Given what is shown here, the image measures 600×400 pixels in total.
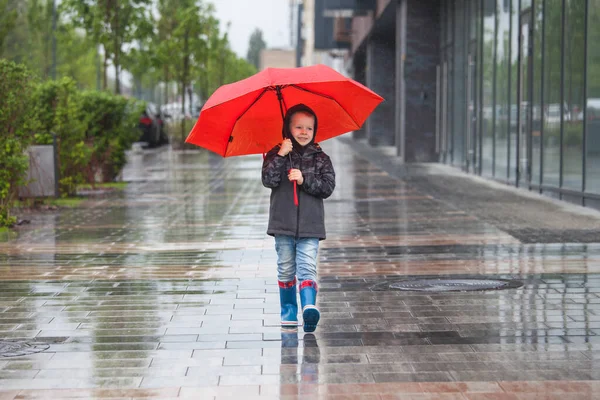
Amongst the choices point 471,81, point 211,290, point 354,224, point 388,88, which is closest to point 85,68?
point 388,88

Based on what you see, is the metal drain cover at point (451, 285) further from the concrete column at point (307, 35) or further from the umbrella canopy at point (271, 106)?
the concrete column at point (307, 35)

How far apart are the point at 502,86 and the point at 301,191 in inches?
588

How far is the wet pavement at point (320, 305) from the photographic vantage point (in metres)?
5.51

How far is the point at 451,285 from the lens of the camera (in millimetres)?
8484

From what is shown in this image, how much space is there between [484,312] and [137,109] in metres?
15.6

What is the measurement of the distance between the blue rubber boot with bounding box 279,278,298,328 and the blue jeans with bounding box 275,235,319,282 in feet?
0.15

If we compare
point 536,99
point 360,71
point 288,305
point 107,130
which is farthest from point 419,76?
point 360,71

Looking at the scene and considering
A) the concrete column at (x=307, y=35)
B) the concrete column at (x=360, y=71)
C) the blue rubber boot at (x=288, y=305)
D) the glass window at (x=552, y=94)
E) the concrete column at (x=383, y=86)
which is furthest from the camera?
the concrete column at (x=307, y=35)

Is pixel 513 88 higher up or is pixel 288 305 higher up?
pixel 513 88

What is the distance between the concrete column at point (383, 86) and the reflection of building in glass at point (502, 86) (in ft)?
9.93

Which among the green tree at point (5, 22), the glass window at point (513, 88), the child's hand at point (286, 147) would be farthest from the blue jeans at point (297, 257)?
the glass window at point (513, 88)

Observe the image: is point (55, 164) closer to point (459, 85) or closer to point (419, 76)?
point (459, 85)

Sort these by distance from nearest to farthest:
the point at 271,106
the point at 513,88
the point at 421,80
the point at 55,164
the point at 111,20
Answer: the point at 271,106
the point at 55,164
the point at 513,88
the point at 421,80
the point at 111,20

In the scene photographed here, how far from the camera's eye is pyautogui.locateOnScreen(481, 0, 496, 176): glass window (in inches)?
869
